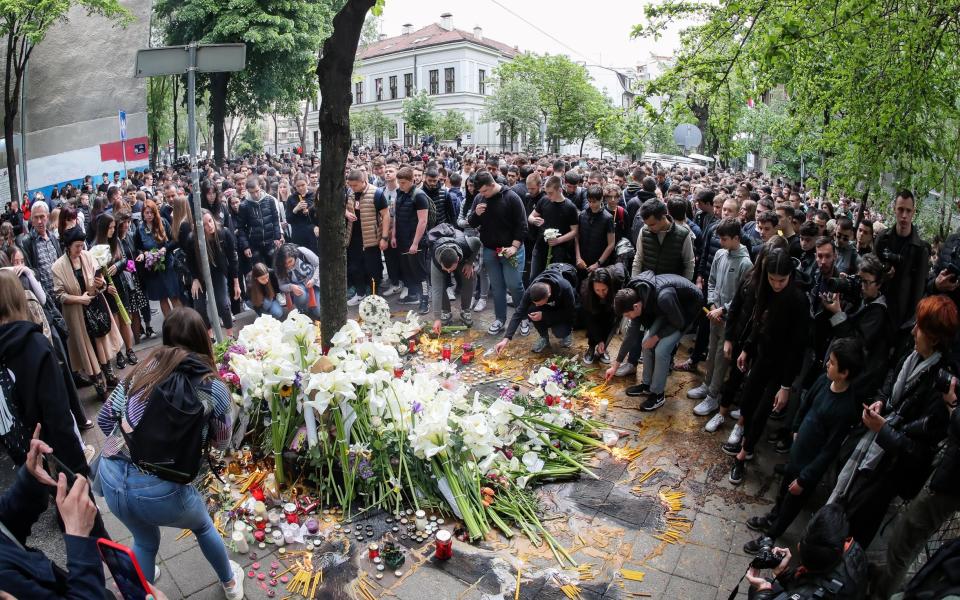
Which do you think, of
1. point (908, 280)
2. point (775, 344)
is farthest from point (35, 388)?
point (908, 280)

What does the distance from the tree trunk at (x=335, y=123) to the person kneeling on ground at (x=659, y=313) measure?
2.69 meters

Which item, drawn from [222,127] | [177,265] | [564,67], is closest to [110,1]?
[222,127]

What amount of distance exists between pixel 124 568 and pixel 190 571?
1756 mm

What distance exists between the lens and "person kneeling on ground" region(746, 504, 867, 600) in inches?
106

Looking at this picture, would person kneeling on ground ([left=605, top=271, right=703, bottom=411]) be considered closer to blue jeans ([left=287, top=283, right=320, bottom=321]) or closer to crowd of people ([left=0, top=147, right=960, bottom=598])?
crowd of people ([left=0, top=147, right=960, bottom=598])

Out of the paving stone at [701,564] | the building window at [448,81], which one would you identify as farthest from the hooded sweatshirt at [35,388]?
the building window at [448,81]

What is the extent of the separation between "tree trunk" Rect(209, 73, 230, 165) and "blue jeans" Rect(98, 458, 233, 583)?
2488 cm

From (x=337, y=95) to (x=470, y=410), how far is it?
2715mm

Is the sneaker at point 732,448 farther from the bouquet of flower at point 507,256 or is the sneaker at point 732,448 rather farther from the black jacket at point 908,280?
the bouquet of flower at point 507,256

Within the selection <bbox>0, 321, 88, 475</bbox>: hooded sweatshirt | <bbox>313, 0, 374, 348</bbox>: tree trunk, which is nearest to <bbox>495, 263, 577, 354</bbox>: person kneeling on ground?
<bbox>313, 0, 374, 348</bbox>: tree trunk

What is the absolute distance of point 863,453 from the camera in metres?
3.69

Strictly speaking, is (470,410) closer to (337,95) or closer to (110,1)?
(337,95)

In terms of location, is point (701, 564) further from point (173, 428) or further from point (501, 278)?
point (501, 278)

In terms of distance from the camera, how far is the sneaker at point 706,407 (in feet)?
18.8
